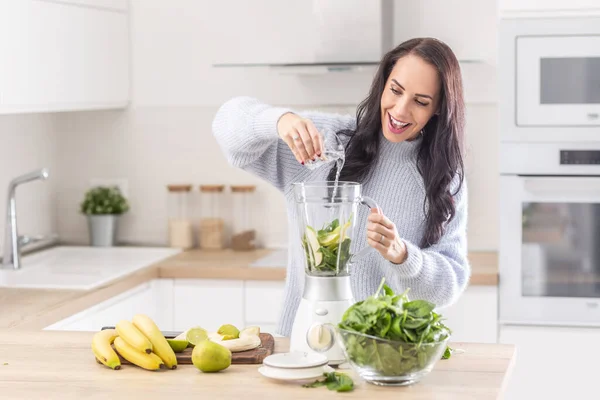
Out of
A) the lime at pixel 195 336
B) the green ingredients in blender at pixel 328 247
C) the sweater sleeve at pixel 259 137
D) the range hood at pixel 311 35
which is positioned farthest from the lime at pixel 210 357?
the range hood at pixel 311 35

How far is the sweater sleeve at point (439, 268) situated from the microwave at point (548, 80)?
888 millimetres

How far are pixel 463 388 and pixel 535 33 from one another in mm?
1756

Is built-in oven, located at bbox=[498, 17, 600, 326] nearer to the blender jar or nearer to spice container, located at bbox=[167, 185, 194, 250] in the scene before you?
spice container, located at bbox=[167, 185, 194, 250]

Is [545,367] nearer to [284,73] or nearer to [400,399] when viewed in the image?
[284,73]

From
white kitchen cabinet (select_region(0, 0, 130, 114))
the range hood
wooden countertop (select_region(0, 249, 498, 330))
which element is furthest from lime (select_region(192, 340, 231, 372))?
the range hood

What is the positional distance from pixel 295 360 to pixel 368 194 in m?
0.71

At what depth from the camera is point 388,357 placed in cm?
159

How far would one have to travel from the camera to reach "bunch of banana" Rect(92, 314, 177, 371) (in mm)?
1742

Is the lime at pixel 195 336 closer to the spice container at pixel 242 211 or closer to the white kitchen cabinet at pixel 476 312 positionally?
the white kitchen cabinet at pixel 476 312

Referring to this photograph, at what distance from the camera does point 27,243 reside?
3256 millimetres

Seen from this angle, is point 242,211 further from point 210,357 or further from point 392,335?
point 392,335

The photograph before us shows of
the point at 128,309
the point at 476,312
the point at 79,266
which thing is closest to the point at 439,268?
the point at 476,312

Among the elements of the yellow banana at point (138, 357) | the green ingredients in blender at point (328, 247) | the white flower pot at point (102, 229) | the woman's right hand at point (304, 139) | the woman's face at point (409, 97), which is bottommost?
the yellow banana at point (138, 357)

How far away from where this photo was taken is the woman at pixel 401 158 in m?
2.13
